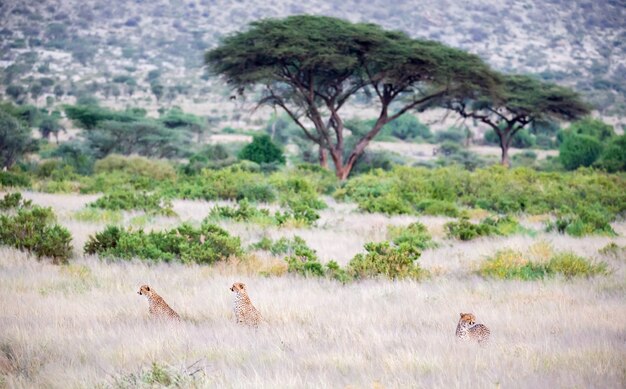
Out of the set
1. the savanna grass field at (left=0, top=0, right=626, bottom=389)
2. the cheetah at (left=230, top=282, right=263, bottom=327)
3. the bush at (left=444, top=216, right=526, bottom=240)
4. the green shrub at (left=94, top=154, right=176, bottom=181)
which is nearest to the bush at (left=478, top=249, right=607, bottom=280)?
the savanna grass field at (left=0, top=0, right=626, bottom=389)

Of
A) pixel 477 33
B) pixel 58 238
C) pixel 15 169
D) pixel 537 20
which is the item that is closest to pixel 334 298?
pixel 58 238

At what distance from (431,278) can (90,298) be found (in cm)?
377

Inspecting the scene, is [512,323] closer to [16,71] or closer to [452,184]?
[452,184]

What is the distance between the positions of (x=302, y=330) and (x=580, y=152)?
3557cm

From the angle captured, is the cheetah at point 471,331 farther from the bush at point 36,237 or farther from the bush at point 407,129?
the bush at point 407,129

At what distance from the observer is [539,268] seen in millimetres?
8406

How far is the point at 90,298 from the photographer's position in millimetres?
6336

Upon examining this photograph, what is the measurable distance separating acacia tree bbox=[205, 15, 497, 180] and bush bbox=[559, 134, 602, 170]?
421 inches

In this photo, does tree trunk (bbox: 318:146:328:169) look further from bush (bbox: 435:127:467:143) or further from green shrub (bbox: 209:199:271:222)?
bush (bbox: 435:127:467:143)

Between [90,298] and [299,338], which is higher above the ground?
[299,338]

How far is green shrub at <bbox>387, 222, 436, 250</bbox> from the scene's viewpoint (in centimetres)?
1020

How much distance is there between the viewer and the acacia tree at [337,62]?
27.0m

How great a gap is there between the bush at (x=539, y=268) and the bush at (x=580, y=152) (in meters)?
31.0

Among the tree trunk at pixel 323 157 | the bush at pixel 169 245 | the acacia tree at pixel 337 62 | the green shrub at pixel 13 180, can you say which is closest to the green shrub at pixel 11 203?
the bush at pixel 169 245
